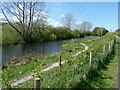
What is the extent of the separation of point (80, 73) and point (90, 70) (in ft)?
4.53

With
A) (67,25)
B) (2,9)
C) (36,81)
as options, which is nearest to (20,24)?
(2,9)

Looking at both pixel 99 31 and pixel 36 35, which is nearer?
pixel 36 35

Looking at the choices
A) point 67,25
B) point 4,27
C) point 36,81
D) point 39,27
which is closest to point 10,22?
point 4,27

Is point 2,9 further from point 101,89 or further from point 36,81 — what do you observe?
point 36,81

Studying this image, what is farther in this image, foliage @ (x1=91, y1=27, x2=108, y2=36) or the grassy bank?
foliage @ (x1=91, y1=27, x2=108, y2=36)

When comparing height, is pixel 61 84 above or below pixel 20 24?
below

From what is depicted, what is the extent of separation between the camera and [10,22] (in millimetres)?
55531

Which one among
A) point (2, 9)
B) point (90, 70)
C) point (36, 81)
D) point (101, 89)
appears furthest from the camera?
point (2, 9)

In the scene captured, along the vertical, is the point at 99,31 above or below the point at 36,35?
above

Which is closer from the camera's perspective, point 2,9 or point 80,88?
point 80,88

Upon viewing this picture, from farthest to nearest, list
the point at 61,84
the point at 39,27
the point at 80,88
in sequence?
the point at 39,27 → the point at 80,88 → the point at 61,84

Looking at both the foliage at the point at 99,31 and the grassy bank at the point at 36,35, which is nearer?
the grassy bank at the point at 36,35

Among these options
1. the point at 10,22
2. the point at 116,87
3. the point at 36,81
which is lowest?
the point at 116,87

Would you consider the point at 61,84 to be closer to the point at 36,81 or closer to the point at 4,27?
the point at 36,81
